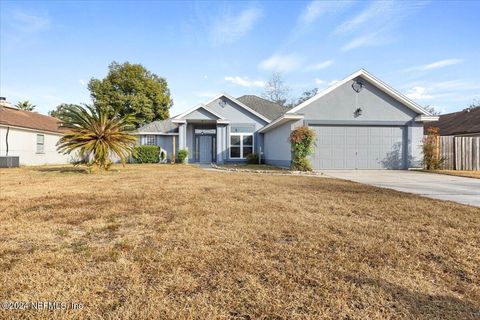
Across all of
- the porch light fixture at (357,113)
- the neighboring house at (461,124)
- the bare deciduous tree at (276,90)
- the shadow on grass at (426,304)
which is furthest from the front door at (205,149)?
the bare deciduous tree at (276,90)

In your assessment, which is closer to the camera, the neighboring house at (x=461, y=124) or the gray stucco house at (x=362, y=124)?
the gray stucco house at (x=362, y=124)

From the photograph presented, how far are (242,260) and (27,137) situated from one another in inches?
877

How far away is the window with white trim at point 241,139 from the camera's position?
71.7ft

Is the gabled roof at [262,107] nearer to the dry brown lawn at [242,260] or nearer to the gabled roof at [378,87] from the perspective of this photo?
the gabled roof at [378,87]

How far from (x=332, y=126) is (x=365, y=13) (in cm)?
554

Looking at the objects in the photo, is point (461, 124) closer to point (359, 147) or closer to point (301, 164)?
point (359, 147)

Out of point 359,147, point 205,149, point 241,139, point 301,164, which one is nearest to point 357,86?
point 359,147

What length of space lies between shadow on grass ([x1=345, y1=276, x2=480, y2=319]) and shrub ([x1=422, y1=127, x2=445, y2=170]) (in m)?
15.2

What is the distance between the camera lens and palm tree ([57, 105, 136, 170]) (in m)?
11.6

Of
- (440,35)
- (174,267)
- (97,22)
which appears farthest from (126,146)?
(440,35)

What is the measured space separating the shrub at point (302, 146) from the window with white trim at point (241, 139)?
8282 mm

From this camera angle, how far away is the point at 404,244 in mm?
3393

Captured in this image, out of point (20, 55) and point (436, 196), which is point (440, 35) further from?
point (20, 55)

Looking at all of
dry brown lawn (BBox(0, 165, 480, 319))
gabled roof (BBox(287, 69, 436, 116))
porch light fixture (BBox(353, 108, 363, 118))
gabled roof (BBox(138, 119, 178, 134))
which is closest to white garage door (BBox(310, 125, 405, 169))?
porch light fixture (BBox(353, 108, 363, 118))
